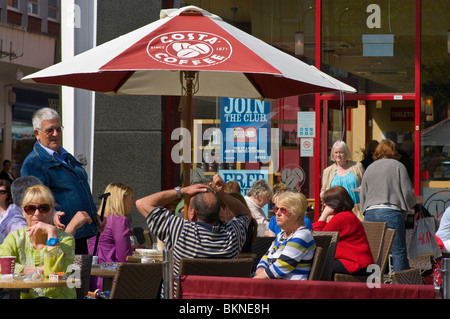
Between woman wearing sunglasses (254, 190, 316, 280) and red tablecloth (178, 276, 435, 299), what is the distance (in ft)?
3.43

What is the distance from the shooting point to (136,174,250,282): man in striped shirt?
5.17 meters

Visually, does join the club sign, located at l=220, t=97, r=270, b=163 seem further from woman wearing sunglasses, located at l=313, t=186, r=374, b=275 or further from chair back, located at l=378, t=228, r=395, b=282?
woman wearing sunglasses, located at l=313, t=186, r=374, b=275

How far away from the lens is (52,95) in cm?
1315

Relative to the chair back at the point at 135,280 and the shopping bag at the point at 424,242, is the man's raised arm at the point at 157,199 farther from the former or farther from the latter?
the shopping bag at the point at 424,242

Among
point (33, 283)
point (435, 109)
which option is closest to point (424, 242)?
point (435, 109)

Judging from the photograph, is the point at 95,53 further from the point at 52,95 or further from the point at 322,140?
the point at 52,95

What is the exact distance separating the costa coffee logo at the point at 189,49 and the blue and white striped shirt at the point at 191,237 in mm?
1025

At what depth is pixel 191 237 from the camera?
17.0 ft

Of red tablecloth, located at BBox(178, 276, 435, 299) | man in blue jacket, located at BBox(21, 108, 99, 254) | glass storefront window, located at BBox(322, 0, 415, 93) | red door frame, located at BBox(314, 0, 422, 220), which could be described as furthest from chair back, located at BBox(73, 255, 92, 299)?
glass storefront window, located at BBox(322, 0, 415, 93)

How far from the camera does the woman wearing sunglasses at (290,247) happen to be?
17.1 feet

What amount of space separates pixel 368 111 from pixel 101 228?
5.31 m

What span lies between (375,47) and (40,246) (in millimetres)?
6723

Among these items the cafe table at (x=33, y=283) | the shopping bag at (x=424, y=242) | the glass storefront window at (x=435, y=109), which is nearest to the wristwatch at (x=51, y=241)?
the cafe table at (x=33, y=283)

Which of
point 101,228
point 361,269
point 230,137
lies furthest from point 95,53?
point 230,137
